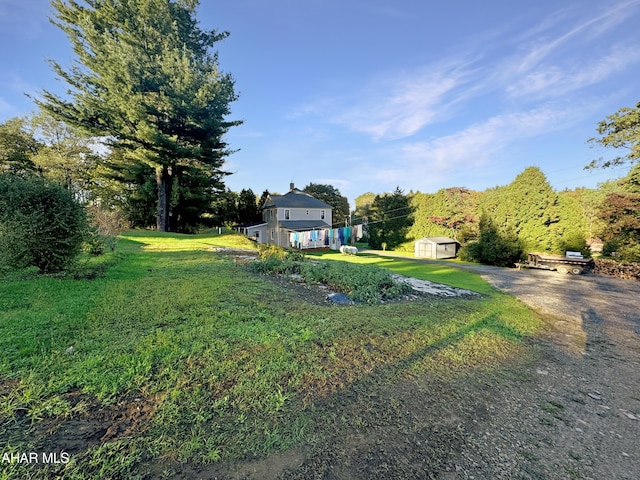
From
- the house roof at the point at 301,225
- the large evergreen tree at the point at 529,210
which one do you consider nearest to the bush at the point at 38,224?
the large evergreen tree at the point at 529,210

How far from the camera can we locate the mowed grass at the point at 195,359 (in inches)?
70.1

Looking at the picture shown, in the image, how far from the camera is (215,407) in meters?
2.13

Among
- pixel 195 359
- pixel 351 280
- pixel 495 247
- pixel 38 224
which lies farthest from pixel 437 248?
pixel 38 224

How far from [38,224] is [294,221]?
915 inches

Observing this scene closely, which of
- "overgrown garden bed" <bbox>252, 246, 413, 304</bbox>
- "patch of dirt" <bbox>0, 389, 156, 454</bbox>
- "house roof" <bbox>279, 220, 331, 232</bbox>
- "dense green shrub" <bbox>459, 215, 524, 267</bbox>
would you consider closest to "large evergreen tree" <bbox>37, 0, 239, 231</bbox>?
"house roof" <bbox>279, 220, 331, 232</bbox>

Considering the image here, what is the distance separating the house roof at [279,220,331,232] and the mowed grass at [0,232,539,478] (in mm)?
21182

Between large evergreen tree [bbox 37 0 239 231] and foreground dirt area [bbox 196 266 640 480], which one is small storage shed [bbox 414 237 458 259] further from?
foreground dirt area [bbox 196 266 640 480]

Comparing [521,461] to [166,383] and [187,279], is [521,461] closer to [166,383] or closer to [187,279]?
[166,383]

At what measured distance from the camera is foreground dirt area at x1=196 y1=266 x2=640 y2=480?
1.77 metres

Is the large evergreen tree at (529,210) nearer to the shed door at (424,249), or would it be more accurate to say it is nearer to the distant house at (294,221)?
the shed door at (424,249)

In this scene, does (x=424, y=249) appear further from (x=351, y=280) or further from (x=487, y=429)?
(x=487, y=429)

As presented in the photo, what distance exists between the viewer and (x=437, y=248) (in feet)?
73.2

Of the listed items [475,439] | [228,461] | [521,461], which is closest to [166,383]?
[228,461]

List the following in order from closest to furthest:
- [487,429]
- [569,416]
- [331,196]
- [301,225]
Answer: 1. [487,429]
2. [569,416]
3. [301,225]
4. [331,196]
